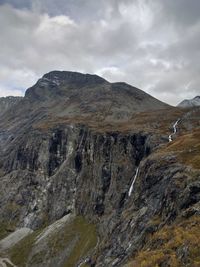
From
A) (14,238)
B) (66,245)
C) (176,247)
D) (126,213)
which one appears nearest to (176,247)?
(176,247)

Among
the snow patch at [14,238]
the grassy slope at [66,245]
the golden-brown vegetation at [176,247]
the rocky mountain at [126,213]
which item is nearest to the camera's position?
the golden-brown vegetation at [176,247]

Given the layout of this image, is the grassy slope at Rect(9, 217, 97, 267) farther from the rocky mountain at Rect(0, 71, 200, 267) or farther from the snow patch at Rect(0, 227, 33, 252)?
the snow patch at Rect(0, 227, 33, 252)

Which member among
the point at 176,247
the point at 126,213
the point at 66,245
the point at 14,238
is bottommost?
the point at 14,238

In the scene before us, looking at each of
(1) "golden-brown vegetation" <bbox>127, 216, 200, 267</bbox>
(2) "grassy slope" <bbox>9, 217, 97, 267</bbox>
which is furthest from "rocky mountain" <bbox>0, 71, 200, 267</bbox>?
(2) "grassy slope" <bbox>9, 217, 97, 267</bbox>

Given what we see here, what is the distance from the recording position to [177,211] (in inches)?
3526

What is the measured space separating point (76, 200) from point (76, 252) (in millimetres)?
42558

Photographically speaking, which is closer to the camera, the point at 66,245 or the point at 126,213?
the point at 126,213

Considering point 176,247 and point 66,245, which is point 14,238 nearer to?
point 66,245

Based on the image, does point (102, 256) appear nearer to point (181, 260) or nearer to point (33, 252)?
point (181, 260)

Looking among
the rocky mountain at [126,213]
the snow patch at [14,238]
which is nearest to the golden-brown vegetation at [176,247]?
the rocky mountain at [126,213]

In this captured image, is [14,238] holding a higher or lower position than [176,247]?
lower

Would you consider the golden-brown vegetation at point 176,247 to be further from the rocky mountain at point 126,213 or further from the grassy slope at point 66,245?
the grassy slope at point 66,245

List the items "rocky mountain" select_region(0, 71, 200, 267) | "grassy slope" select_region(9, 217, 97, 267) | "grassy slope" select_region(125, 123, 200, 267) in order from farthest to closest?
"grassy slope" select_region(9, 217, 97, 267)
"rocky mountain" select_region(0, 71, 200, 267)
"grassy slope" select_region(125, 123, 200, 267)

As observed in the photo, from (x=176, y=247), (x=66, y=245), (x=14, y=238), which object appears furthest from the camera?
(x=14, y=238)
